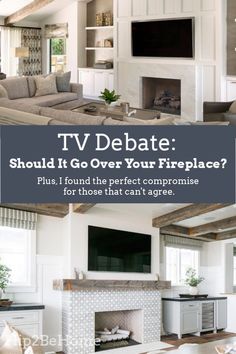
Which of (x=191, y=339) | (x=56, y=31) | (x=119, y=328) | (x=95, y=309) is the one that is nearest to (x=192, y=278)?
(x=191, y=339)

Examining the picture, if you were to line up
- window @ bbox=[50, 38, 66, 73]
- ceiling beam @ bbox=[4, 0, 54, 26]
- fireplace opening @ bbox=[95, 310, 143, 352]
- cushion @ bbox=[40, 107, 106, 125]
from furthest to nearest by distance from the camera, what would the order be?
window @ bbox=[50, 38, 66, 73], ceiling beam @ bbox=[4, 0, 54, 26], fireplace opening @ bbox=[95, 310, 143, 352], cushion @ bbox=[40, 107, 106, 125]

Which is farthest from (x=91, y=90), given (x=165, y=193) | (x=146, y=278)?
(x=165, y=193)

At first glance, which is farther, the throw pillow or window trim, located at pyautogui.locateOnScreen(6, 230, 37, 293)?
the throw pillow

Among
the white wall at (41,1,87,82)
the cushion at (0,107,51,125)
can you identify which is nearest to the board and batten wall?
the white wall at (41,1,87,82)

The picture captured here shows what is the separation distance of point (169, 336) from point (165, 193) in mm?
6342

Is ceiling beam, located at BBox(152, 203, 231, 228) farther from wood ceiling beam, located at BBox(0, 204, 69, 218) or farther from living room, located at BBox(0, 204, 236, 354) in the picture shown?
wood ceiling beam, located at BBox(0, 204, 69, 218)

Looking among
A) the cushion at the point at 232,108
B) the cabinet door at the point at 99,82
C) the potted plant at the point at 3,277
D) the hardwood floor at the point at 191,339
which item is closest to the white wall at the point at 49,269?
the potted plant at the point at 3,277

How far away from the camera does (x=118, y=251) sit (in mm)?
7746

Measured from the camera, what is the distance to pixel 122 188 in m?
3.11

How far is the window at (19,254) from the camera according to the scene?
22.0 ft

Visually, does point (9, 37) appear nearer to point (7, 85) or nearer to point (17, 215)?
point (7, 85)

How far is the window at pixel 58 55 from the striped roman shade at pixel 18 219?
21.7ft

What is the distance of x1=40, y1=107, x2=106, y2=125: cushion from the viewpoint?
4562 millimetres

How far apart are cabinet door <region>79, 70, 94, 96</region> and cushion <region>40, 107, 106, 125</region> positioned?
276 inches
